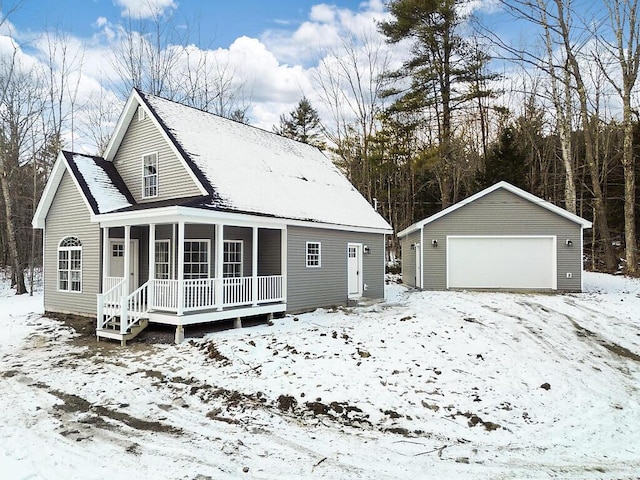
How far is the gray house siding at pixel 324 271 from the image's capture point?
13.2 m

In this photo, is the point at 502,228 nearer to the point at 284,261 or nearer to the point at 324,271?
the point at 324,271

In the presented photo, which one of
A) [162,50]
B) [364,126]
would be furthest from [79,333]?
[364,126]

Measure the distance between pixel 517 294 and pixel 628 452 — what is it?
12.9m

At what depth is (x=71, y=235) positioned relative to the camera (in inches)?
539

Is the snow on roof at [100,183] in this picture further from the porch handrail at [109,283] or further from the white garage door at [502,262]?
the white garage door at [502,262]

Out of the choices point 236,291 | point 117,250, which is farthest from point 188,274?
point 117,250

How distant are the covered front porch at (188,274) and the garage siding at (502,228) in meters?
8.53

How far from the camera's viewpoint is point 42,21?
23406 mm

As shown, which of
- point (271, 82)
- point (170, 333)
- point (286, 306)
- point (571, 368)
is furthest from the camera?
point (271, 82)

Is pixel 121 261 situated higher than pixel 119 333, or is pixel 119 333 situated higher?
pixel 121 261

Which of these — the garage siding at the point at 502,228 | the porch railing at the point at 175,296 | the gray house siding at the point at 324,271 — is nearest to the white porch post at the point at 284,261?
the gray house siding at the point at 324,271

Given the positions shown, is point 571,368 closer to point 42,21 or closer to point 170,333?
point 170,333

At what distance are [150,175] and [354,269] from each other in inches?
296

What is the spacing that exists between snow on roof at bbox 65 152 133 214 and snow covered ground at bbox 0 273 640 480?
11.8 ft
